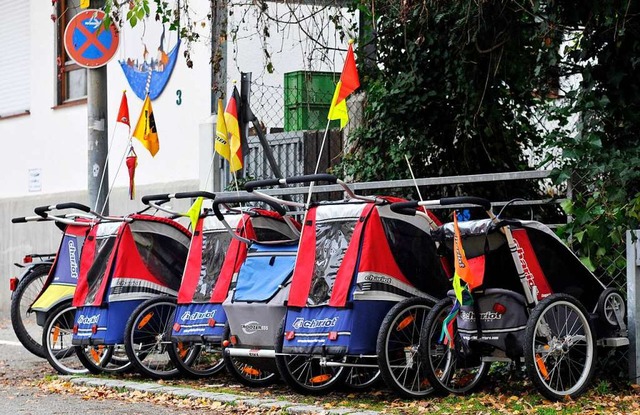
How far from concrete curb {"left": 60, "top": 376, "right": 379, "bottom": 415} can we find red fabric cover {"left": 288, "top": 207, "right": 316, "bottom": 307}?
0.74 metres

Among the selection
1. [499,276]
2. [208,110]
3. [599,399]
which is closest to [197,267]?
[499,276]

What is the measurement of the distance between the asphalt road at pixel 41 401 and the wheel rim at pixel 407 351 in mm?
1330

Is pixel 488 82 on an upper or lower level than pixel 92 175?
upper

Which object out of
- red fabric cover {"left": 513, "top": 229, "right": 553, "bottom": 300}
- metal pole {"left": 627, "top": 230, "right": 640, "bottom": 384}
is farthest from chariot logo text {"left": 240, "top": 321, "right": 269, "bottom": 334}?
metal pole {"left": 627, "top": 230, "right": 640, "bottom": 384}

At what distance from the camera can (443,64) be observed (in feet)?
40.7

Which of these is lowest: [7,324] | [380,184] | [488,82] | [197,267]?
[7,324]

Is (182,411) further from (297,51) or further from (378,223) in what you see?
(297,51)

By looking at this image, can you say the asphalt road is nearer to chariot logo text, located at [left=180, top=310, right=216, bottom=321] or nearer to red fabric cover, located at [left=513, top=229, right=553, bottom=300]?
chariot logo text, located at [left=180, top=310, right=216, bottom=321]

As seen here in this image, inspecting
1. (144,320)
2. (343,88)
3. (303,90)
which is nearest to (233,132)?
(343,88)

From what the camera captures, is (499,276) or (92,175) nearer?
(499,276)

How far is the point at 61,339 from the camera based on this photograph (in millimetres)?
11648

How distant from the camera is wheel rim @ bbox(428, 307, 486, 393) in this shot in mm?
8781

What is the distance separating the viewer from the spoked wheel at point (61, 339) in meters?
11.3

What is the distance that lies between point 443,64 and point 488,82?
1.99 ft
